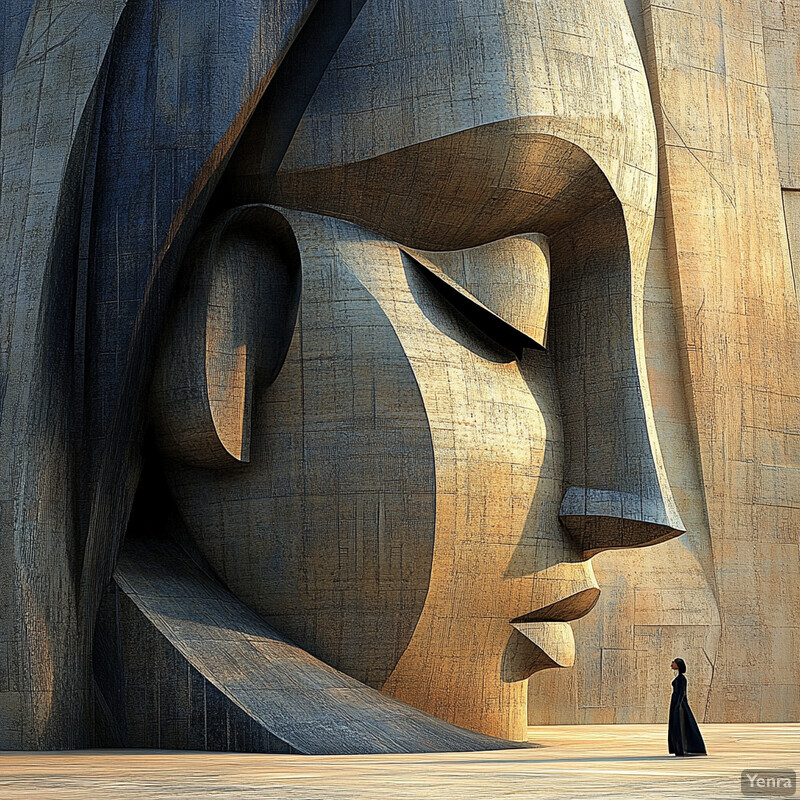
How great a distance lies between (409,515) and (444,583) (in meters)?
0.82

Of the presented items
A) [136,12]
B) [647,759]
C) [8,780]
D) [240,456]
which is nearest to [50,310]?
[240,456]

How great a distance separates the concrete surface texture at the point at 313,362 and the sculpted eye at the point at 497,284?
4 centimetres

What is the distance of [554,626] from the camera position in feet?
50.4

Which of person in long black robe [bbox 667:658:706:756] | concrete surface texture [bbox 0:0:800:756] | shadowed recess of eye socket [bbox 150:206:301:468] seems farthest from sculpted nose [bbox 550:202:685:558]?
person in long black robe [bbox 667:658:706:756]

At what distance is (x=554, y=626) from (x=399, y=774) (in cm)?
675

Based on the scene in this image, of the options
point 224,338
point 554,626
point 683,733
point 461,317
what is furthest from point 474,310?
point 683,733

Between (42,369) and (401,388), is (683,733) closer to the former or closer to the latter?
(401,388)

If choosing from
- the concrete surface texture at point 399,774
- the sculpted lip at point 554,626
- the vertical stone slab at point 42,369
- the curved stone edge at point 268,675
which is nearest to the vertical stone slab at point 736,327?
the sculpted lip at point 554,626

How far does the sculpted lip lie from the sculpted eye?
9.63 ft

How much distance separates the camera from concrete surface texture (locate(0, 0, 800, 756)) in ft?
43.3

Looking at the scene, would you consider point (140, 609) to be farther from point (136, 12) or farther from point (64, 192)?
point (136, 12)

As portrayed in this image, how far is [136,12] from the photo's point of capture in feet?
46.4

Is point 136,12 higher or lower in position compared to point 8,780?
higher

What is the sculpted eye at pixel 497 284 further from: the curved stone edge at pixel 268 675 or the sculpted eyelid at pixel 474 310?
the curved stone edge at pixel 268 675
